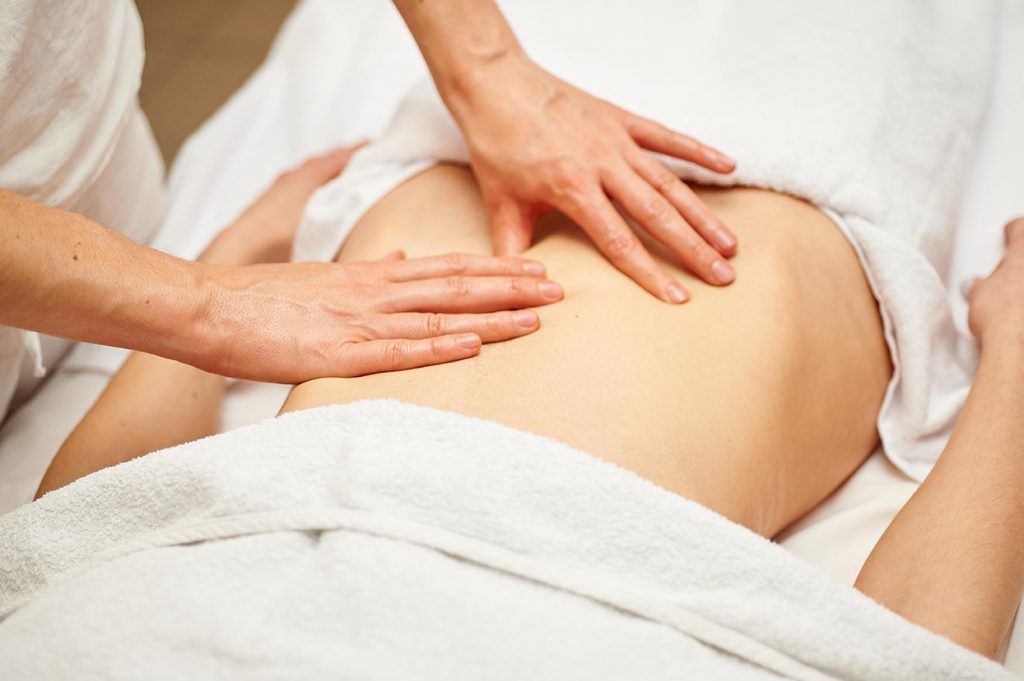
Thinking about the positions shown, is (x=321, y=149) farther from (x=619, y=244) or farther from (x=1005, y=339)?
(x=1005, y=339)

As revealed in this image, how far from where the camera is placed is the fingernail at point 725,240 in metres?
0.91

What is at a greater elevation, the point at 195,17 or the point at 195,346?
the point at 195,17

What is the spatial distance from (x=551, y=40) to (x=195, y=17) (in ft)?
5.22

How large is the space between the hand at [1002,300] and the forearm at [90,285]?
0.81 m

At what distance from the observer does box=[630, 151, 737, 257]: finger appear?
2.99ft

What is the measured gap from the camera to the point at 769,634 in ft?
2.02

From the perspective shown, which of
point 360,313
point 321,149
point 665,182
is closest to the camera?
point 360,313

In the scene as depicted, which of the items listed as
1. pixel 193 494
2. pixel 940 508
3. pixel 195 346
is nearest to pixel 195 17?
pixel 195 346

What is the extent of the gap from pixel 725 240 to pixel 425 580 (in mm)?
492

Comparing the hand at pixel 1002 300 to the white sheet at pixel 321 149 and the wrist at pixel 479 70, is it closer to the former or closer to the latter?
the white sheet at pixel 321 149

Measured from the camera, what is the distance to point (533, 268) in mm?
902

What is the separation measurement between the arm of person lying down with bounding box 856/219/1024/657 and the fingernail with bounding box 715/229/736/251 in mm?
281

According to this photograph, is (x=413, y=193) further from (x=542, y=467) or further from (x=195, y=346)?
(x=542, y=467)

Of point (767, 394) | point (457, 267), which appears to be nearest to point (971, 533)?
point (767, 394)
